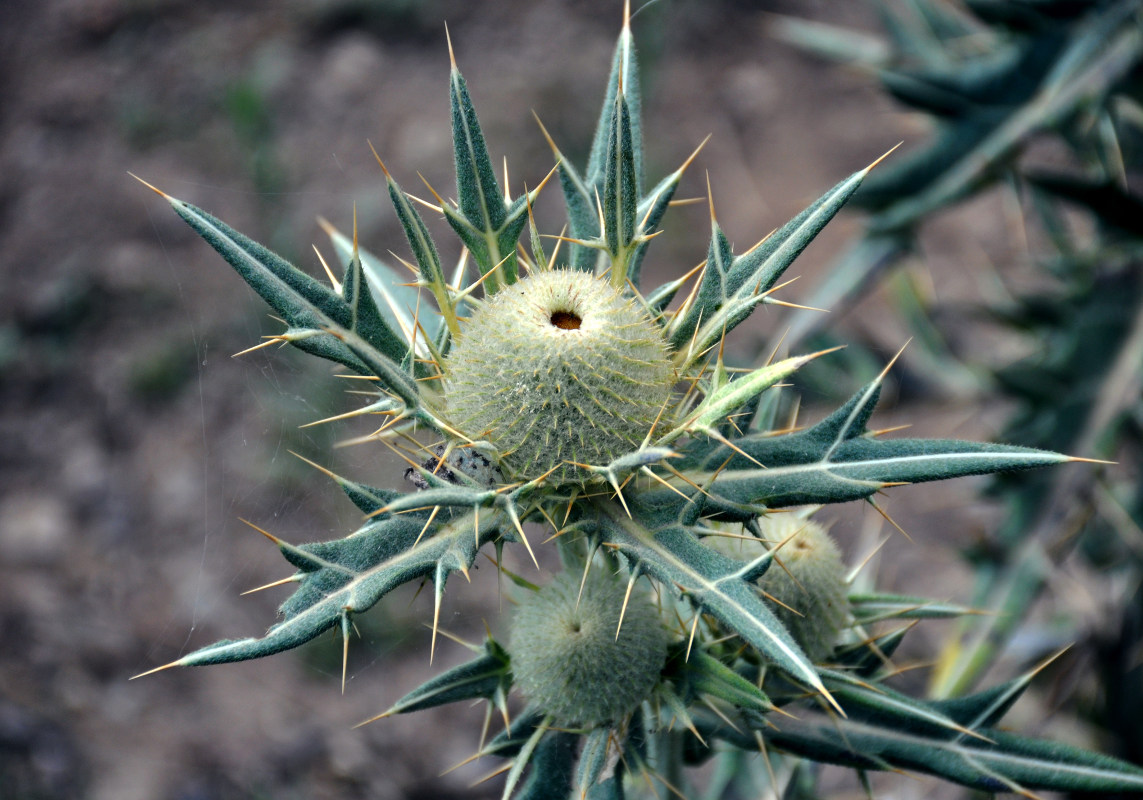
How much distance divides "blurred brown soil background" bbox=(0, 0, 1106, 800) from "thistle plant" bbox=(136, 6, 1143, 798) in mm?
1846

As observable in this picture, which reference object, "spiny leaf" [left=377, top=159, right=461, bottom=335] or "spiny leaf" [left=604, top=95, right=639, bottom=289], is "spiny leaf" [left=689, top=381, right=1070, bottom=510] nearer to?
"spiny leaf" [left=604, top=95, right=639, bottom=289]

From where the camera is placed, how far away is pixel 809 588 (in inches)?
67.6

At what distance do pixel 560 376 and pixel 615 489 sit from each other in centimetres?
23

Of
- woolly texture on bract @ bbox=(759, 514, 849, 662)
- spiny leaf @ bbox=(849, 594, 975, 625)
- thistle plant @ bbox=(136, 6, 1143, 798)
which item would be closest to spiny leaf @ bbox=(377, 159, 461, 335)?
thistle plant @ bbox=(136, 6, 1143, 798)

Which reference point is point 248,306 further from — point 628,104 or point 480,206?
point 628,104

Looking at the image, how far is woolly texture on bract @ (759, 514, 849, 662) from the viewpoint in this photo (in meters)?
1.71

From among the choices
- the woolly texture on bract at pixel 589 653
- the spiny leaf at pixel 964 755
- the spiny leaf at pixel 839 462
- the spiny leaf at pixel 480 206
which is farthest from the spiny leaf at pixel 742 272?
the spiny leaf at pixel 964 755

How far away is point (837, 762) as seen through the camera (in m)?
1.71

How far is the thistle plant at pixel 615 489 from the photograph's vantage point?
4.60 feet

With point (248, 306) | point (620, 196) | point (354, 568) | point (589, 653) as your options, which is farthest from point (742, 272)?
point (248, 306)

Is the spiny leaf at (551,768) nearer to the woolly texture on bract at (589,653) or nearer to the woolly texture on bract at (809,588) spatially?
the woolly texture on bract at (589,653)

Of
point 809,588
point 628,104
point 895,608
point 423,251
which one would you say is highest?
point 628,104

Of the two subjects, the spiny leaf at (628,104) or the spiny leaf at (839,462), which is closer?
the spiny leaf at (839,462)

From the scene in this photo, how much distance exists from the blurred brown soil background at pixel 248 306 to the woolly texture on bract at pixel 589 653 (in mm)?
1880
